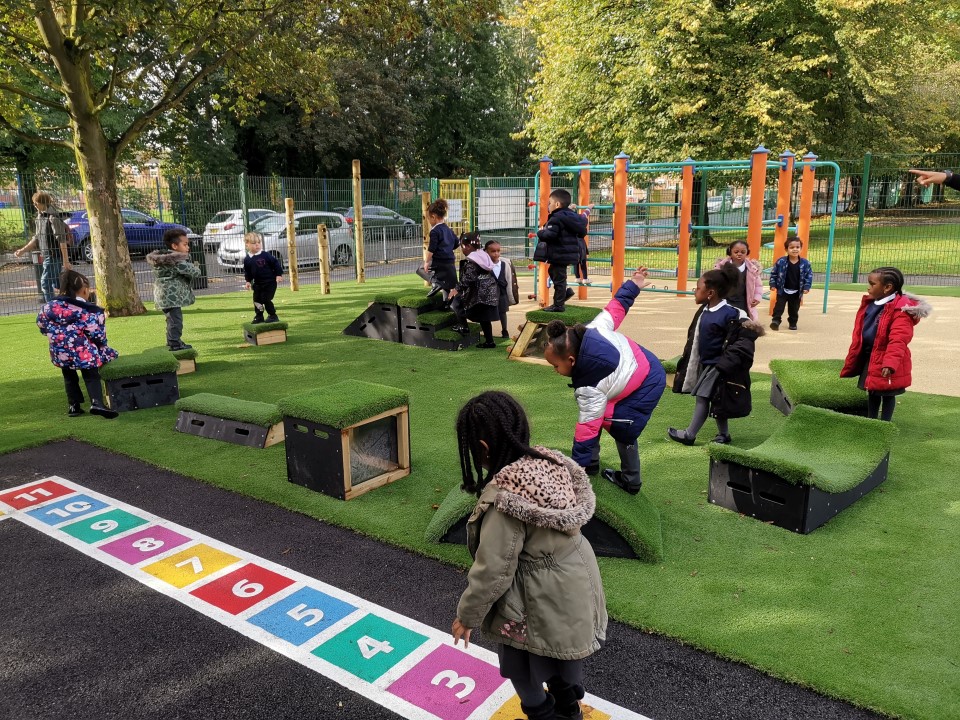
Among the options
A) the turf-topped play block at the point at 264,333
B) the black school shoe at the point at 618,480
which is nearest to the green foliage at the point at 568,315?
the turf-topped play block at the point at 264,333

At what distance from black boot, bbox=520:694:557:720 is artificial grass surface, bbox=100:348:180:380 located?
638 cm

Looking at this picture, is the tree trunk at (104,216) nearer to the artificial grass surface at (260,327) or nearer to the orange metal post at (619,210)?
the artificial grass surface at (260,327)

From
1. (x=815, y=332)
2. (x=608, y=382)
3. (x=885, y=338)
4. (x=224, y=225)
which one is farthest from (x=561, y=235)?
(x=224, y=225)

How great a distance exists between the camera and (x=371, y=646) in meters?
3.73

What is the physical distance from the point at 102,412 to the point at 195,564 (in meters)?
3.82

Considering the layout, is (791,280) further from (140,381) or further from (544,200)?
(140,381)

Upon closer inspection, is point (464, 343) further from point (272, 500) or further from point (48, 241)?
point (48, 241)

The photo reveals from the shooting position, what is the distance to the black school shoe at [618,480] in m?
5.09

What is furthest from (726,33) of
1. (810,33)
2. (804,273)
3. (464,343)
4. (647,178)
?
(464,343)

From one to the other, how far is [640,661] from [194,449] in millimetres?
4735

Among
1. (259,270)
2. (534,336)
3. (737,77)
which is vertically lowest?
(534,336)

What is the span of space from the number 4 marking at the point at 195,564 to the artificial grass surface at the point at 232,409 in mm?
2097

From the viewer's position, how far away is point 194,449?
6734 mm

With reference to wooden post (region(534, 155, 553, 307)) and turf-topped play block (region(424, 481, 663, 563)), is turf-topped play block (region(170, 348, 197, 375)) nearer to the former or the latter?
turf-topped play block (region(424, 481, 663, 563))
